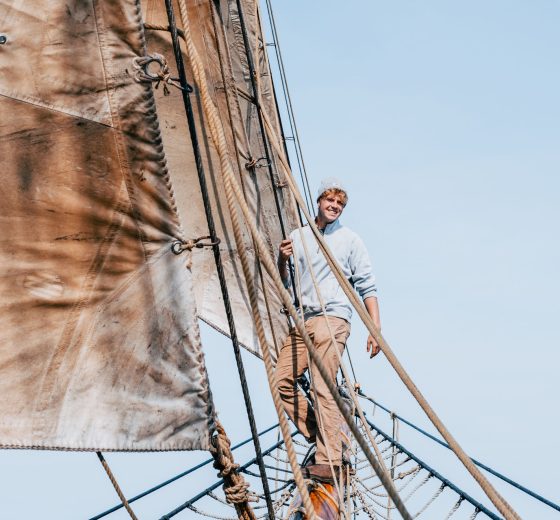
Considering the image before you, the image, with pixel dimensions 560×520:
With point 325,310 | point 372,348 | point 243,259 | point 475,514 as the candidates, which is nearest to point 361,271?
point 325,310

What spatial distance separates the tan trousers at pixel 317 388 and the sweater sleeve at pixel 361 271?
20 cm

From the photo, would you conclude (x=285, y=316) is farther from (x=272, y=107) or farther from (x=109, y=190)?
(x=109, y=190)

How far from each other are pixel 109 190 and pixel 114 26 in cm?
68

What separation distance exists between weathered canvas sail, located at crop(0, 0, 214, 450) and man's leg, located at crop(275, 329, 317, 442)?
1266mm

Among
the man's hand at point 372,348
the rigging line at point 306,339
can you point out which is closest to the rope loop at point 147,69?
the rigging line at point 306,339

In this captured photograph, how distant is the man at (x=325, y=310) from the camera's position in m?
4.50

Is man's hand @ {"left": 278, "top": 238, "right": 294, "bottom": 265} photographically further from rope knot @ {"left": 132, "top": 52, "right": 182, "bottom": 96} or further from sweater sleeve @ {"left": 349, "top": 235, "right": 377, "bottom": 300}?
rope knot @ {"left": 132, "top": 52, "right": 182, "bottom": 96}

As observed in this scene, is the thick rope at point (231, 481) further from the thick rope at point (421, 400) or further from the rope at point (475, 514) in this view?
the rope at point (475, 514)

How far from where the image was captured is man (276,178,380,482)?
450cm

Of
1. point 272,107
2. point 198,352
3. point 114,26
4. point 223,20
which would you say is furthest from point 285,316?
point 114,26

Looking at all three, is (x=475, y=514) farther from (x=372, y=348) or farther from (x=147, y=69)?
(x=147, y=69)

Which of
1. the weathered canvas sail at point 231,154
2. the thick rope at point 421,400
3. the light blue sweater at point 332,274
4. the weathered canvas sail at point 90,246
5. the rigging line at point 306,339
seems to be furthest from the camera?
the weathered canvas sail at point 231,154

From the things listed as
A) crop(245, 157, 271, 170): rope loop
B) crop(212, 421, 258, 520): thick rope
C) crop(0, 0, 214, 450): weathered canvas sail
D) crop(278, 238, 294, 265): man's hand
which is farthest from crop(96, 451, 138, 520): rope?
crop(245, 157, 271, 170): rope loop

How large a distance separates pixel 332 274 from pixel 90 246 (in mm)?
1639
